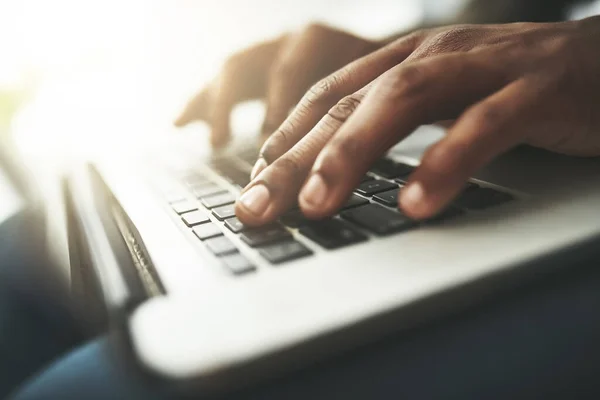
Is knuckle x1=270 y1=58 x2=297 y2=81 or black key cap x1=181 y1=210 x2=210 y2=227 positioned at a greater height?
knuckle x1=270 y1=58 x2=297 y2=81

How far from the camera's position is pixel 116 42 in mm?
1294

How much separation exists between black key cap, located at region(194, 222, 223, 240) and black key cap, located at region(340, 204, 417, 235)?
0.09m

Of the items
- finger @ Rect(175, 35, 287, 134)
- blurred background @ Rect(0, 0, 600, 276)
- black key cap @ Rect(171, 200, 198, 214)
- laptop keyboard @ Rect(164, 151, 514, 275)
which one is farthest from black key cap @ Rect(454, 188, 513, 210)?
blurred background @ Rect(0, 0, 600, 276)

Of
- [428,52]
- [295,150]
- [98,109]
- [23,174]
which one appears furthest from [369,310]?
[98,109]

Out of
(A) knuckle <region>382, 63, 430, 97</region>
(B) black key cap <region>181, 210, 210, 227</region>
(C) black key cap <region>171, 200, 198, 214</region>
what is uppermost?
(A) knuckle <region>382, 63, 430, 97</region>

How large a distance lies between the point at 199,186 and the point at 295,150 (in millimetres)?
132

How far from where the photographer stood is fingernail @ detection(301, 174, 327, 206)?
35 centimetres

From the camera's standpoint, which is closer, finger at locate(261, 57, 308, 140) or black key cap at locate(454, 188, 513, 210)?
black key cap at locate(454, 188, 513, 210)

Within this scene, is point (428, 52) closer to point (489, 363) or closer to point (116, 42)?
point (489, 363)

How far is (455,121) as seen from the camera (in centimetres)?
37

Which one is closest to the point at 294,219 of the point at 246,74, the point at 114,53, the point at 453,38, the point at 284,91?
the point at 453,38

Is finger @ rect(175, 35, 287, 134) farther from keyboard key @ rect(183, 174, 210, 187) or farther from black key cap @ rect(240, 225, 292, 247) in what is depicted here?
black key cap @ rect(240, 225, 292, 247)

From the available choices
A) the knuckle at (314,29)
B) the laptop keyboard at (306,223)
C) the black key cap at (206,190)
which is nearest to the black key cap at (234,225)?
the laptop keyboard at (306,223)

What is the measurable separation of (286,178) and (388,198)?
81mm
